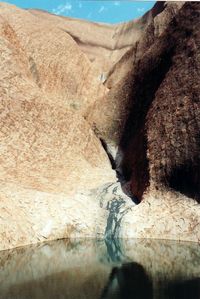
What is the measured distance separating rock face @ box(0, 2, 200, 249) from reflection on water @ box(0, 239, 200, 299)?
1532mm

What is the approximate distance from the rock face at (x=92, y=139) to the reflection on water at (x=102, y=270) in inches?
60.3

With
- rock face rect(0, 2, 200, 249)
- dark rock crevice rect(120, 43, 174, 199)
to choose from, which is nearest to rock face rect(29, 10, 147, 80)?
rock face rect(0, 2, 200, 249)

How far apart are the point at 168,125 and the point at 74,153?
7.23m

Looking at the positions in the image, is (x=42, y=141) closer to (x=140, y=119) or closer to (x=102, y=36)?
(x=140, y=119)

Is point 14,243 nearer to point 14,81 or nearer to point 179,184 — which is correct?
point 179,184

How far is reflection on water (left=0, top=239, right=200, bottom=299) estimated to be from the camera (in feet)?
47.6

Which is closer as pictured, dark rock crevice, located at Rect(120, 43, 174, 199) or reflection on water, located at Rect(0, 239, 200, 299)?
reflection on water, located at Rect(0, 239, 200, 299)

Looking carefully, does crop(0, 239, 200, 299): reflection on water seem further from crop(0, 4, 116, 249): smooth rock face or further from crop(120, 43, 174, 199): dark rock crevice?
crop(120, 43, 174, 199): dark rock crevice

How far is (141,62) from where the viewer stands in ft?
113

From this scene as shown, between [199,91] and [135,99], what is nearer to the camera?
[199,91]

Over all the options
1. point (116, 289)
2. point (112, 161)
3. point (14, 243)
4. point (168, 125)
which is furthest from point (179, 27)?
point (116, 289)

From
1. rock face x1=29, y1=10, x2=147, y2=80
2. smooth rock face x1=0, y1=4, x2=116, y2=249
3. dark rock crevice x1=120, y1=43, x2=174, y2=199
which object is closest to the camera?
smooth rock face x1=0, y1=4, x2=116, y2=249

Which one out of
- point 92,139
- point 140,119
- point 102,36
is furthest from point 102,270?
point 102,36

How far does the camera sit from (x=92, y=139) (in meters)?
33.5
